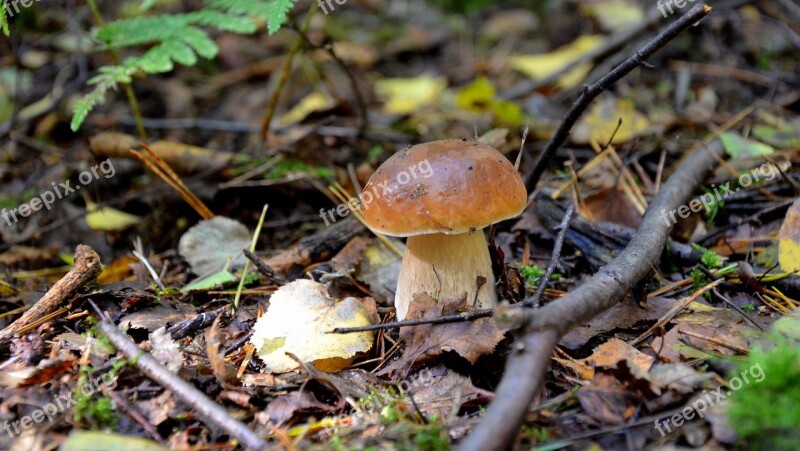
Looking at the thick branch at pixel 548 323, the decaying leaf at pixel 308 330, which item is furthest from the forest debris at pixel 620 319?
the decaying leaf at pixel 308 330

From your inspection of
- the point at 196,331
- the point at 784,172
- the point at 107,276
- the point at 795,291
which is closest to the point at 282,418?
the point at 196,331

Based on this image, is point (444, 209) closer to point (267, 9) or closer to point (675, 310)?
point (675, 310)

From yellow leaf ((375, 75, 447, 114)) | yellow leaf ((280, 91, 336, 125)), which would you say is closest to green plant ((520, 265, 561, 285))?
yellow leaf ((280, 91, 336, 125))

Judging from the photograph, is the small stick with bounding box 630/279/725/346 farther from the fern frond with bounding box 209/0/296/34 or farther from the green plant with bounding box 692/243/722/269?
the fern frond with bounding box 209/0/296/34

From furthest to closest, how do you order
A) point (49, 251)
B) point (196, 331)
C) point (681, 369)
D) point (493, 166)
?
point (49, 251) < point (196, 331) < point (493, 166) < point (681, 369)

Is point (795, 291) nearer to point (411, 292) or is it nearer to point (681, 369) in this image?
point (681, 369)

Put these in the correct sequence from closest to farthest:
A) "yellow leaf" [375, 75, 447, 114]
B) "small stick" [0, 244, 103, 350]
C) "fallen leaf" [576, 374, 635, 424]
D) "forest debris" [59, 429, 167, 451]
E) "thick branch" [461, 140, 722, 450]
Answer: "thick branch" [461, 140, 722, 450] < "forest debris" [59, 429, 167, 451] < "fallen leaf" [576, 374, 635, 424] < "small stick" [0, 244, 103, 350] < "yellow leaf" [375, 75, 447, 114]

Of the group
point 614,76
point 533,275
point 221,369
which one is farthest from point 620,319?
point 221,369
